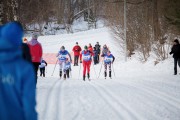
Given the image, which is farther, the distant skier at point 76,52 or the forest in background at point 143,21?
the distant skier at point 76,52

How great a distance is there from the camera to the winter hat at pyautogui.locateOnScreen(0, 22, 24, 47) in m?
2.59

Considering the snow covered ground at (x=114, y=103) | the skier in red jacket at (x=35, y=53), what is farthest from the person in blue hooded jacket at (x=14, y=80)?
the skier in red jacket at (x=35, y=53)

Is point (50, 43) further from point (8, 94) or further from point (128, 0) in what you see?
point (8, 94)

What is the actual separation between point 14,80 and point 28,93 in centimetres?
16

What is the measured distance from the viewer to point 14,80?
2.64 m

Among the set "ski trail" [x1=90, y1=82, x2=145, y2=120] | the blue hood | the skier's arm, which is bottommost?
"ski trail" [x1=90, y1=82, x2=145, y2=120]

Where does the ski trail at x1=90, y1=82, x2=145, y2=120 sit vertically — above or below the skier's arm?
below

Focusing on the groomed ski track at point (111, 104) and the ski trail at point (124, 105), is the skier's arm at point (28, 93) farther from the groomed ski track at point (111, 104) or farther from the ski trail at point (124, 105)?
the ski trail at point (124, 105)

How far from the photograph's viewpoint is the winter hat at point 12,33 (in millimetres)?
2592

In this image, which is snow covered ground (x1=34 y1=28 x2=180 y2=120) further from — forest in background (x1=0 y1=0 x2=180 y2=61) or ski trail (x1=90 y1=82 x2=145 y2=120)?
forest in background (x1=0 y1=0 x2=180 y2=61)

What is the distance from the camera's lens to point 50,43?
46781mm

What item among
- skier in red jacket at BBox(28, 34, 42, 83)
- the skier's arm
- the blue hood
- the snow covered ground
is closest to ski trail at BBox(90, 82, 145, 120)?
the snow covered ground

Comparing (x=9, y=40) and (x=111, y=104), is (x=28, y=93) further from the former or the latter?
(x=111, y=104)

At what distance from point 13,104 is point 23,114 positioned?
0.12m
